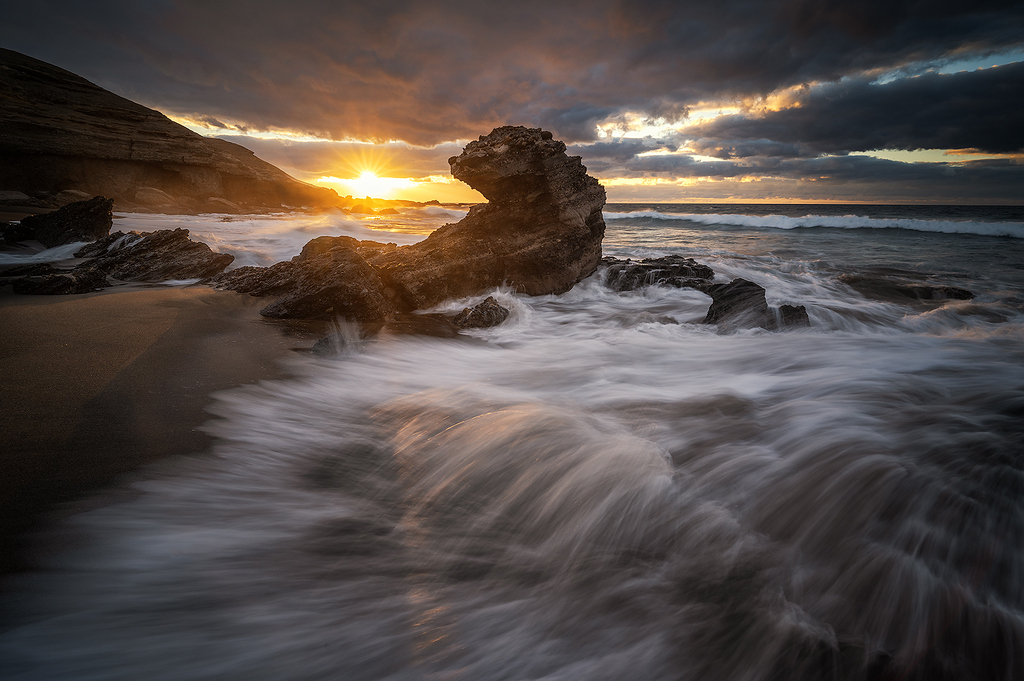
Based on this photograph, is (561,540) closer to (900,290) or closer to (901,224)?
(900,290)

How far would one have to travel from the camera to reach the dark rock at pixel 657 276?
8625mm

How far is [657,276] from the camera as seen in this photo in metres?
8.90

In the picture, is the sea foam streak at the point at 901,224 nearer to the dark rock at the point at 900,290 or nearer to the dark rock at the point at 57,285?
Answer: the dark rock at the point at 900,290

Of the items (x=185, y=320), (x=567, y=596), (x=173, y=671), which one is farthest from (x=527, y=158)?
(x=173, y=671)

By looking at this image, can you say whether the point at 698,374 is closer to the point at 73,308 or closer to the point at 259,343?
the point at 259,343

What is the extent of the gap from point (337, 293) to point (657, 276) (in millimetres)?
6606

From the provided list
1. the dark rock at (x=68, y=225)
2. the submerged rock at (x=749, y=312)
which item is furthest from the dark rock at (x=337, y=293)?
the dark rock at (x=68, y=225)

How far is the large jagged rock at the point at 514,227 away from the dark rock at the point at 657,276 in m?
1.08

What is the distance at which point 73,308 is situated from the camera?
466cm

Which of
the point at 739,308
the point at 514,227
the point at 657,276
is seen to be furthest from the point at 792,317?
the point at 514,227

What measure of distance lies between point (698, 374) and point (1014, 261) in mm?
17504

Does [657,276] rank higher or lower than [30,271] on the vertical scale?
lower

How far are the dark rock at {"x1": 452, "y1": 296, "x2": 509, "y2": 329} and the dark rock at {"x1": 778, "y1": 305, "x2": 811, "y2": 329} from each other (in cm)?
413

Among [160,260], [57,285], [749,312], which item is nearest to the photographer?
[57,285]
